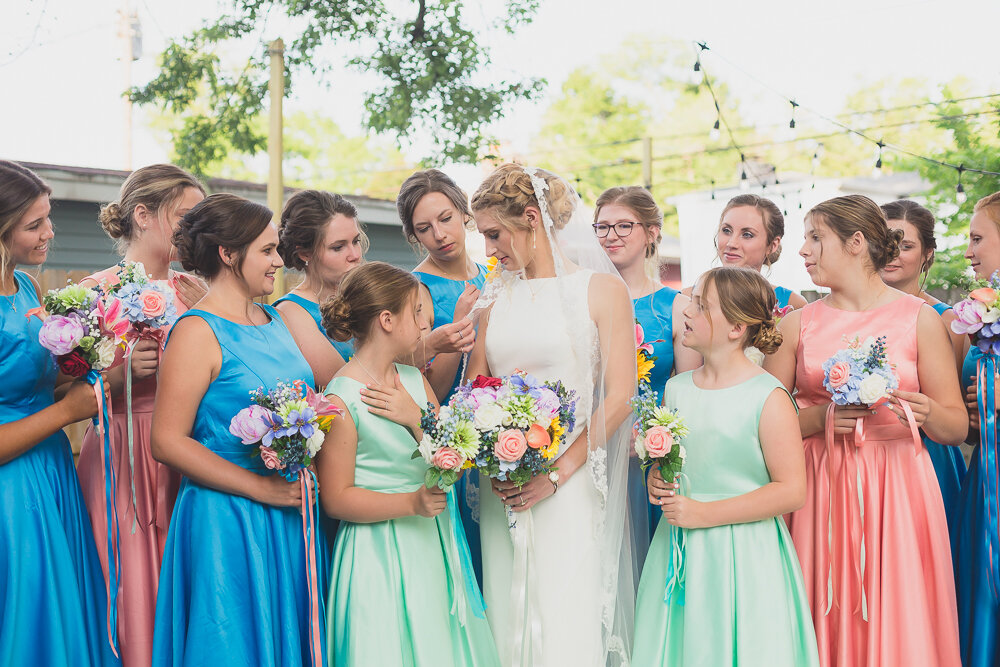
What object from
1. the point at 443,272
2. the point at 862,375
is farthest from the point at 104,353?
the point at 862,375

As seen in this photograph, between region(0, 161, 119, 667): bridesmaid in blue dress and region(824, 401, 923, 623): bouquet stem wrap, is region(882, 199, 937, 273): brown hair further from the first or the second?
region(0, 161, 119, 667): bridesmaid in blue dress

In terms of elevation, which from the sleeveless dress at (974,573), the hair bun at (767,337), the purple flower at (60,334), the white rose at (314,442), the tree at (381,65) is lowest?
the sleeveless dress at (974,573)

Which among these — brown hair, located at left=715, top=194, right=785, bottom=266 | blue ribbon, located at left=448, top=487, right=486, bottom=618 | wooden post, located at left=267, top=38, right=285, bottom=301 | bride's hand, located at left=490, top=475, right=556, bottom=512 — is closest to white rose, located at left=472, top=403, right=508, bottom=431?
bride's hand, located at left=490, top=475, right=556, bottom=512

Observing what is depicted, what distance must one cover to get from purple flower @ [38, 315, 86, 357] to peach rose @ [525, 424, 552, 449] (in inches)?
67.3

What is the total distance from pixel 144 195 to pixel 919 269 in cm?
415

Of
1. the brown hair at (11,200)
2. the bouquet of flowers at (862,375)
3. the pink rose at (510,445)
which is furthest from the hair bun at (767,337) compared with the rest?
the brown hair at (11,200)

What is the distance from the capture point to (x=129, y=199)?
14.1ft

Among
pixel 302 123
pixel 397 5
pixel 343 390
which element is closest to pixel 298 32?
pixel 397 5

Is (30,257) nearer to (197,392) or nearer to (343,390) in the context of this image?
(197,392)

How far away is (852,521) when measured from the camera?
395cm

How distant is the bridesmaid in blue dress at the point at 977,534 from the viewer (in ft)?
13.1

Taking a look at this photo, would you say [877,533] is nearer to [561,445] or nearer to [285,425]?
[561,445]

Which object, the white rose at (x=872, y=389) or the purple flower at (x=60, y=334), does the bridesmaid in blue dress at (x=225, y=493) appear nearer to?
the purple flower at (x=60, y=334)

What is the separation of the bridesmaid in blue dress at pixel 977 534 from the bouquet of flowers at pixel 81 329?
3661 mm
